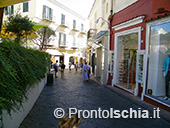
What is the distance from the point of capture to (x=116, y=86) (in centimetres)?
1042

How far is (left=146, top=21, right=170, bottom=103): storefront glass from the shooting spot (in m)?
6.30

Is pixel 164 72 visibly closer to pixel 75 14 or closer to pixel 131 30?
pixel 131 30

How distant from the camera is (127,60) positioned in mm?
9930

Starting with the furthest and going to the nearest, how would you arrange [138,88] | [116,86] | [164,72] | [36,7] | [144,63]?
[36,7] < [116,86] < [138,88] < [144,63] < [164,72]

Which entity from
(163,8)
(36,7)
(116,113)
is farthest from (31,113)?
(36,7)

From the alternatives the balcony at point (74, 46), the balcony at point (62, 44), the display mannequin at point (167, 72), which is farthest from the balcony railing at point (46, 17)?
the display mannequin at point (167, 72)

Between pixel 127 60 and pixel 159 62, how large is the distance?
3229mm

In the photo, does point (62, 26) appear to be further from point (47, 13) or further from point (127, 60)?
point (127, 60)

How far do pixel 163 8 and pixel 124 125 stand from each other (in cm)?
449

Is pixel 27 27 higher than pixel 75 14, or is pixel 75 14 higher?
pixel 75 14

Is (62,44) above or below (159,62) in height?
above

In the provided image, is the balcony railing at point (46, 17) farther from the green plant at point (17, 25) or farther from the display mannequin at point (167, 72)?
the display mannequin at point (167, 72)

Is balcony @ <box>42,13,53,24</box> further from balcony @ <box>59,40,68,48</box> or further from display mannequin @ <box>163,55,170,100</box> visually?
display mannequin @ <box>163,55,170,100</box>

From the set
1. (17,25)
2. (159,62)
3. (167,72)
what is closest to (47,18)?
(17,25)
